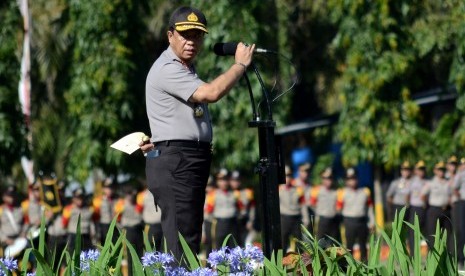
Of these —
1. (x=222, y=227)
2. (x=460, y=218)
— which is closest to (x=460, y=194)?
(x=460, y=218)

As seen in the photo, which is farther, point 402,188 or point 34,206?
point 34,206

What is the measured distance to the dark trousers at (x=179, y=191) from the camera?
6004 mm

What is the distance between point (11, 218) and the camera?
19203mm

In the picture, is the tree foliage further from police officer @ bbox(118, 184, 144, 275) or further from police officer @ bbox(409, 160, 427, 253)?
police officer @ bbox(118, 184, 144, 275)

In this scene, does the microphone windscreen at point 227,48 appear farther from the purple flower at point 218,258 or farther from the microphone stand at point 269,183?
the purple flower at point 218,258

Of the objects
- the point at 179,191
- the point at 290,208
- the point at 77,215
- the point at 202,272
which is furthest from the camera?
the point at 290,208

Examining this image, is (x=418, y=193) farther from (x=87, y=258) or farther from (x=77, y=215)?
(x=87, y=258)

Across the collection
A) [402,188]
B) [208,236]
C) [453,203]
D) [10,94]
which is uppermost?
[10,94]

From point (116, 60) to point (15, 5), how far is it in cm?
183

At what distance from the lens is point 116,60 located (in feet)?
68.0

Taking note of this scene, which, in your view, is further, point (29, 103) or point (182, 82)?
point (29, 103)

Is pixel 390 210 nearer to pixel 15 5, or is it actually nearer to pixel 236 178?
pixel 236 178

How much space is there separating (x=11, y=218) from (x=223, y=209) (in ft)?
10.7

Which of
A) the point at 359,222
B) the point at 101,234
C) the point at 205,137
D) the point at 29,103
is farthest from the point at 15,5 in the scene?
the point at 205,137
